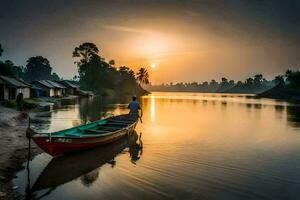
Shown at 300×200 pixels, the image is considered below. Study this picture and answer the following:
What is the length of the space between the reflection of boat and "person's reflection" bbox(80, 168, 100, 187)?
29cm

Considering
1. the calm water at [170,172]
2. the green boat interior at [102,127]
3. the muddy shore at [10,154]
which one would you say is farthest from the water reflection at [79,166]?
the green boat interior at [102,127]

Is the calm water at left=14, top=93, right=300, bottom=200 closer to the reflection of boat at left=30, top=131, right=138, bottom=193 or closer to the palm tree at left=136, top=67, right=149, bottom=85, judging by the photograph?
the reflection of boat at left=30, top=131, right=138, bottom=193

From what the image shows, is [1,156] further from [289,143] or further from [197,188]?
[289,143]

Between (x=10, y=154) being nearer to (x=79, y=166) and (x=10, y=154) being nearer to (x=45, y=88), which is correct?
(x=79, y=166)

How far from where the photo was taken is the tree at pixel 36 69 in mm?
155625

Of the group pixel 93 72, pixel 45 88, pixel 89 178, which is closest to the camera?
pixel 89 178

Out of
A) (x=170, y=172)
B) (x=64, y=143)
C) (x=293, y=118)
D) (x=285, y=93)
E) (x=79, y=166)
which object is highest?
(x=285, y=93)

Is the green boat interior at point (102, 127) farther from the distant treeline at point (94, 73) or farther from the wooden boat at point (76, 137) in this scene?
the distant treeline at point (94, 73)

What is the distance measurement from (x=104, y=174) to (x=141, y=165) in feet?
7.43

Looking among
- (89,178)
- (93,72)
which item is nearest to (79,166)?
(89,178)

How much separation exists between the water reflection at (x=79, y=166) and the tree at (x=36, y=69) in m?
151

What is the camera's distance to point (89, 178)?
12180mm

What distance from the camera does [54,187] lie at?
1111 centimetres

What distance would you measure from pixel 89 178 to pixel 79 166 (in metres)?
1.96
